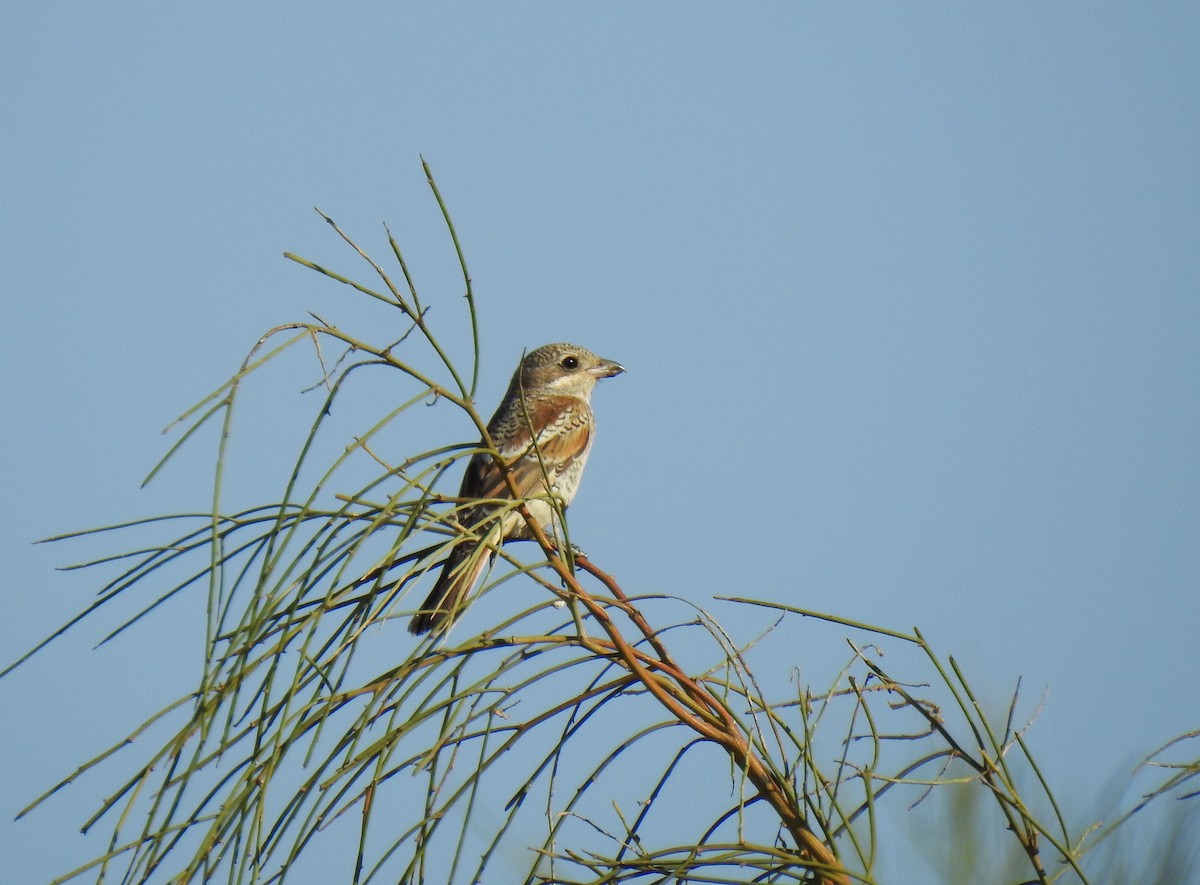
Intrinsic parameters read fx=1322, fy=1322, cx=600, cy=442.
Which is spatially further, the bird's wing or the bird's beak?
the bird's beak

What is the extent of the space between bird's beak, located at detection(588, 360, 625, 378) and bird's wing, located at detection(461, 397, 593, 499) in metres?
0.30

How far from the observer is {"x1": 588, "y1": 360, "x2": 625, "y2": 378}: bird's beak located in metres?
8.48

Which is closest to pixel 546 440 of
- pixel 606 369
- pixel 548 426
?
pixel 548 426

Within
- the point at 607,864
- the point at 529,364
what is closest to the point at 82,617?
the point at 607,864

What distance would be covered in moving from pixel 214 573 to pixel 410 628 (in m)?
3.75

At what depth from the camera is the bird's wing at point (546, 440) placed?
7.00m

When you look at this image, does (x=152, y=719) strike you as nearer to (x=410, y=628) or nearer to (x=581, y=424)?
(x=410, y=628)

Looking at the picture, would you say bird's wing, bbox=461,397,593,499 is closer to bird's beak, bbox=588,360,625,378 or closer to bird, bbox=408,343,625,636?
bird, bbox=408,343,625,636

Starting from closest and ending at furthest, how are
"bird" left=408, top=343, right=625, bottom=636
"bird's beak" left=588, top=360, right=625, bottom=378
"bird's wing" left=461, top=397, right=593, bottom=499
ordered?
"bird" left=408, top=343, right=625, bottom=636 → "bird's wing" left=461, top=397, right=593, bottom=499 → "bird's beak" left=588, top=360, right=625, bottom=378

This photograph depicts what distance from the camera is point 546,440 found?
7.54 metres

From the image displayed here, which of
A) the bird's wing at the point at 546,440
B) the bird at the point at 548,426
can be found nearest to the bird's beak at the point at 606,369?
the bird at the point at 548,426

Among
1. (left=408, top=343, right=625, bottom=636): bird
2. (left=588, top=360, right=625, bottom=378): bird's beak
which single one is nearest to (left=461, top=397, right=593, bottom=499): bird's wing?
(left=408, top=343, right=625, bottom=636): bird

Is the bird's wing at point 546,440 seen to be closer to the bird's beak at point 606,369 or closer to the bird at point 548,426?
the bird at point 548,426

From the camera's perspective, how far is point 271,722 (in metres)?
2.47
